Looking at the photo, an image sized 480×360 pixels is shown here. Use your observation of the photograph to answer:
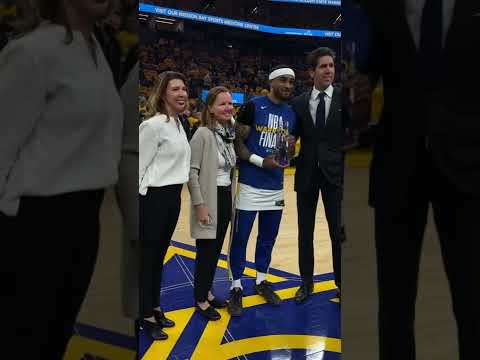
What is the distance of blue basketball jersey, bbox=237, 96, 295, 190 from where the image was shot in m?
1.98

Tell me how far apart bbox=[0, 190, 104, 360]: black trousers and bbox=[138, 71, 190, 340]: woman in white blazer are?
908 millimetres

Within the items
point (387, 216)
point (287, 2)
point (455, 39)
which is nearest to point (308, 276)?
point (287, 2)

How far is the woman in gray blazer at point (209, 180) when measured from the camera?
6.13ft

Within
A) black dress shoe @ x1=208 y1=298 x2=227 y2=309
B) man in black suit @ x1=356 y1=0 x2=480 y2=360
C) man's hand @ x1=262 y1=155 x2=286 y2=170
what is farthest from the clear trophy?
man in black suit @ x1=356 y1=0 x2=480 y2=360

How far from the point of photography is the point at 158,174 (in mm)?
1809

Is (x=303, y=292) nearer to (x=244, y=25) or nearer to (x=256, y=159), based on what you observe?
(x=256, y=159)

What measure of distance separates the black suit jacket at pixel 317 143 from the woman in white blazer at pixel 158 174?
576mm

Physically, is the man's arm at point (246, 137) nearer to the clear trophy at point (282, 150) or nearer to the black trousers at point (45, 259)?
the clear trophy at point (282, 150)

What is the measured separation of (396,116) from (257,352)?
109 cm

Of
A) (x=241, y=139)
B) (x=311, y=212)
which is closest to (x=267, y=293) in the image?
(x=311, y=212)

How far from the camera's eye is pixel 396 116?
84 centimetres

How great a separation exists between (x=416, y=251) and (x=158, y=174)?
1.15 m

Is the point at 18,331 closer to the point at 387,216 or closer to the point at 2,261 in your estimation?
the point at 2,261

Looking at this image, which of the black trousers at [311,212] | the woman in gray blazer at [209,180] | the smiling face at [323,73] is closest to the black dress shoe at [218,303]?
the woman in gray blazer at [209,180]
